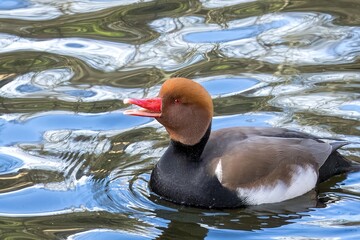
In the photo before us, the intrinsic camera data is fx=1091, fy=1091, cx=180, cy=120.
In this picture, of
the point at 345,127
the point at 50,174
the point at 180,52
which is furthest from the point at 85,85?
the point at 345,127

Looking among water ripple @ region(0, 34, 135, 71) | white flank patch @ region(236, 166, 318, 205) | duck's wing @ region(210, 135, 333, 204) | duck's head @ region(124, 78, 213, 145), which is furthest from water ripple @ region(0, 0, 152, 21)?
white flank patch @ region(236, 166, 318, 205)

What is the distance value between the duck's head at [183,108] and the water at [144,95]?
1.71 feet

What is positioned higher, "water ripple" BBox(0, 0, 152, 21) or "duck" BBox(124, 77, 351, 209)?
"water ripple" BBox(0, 0, 152, 21)

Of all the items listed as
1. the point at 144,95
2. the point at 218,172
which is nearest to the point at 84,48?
the point at 144,95

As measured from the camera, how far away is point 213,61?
9.88 meters

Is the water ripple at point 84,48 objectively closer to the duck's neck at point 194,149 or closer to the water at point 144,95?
the water at point 144,95

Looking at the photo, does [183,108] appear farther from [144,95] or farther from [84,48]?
[84,48]

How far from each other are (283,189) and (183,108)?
2.92ft

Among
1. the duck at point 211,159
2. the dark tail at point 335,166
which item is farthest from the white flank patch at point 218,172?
the dark tail at point 335,166

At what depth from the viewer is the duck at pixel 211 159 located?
7246 millimetres

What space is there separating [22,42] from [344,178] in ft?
12.9

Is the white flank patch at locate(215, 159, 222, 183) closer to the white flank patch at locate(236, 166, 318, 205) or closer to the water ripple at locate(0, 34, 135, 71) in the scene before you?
the white flank patch at locate(236, 166, 318, 205)

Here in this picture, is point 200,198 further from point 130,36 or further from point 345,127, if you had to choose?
point 130,36

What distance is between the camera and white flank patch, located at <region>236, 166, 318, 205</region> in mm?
Result: 7293
